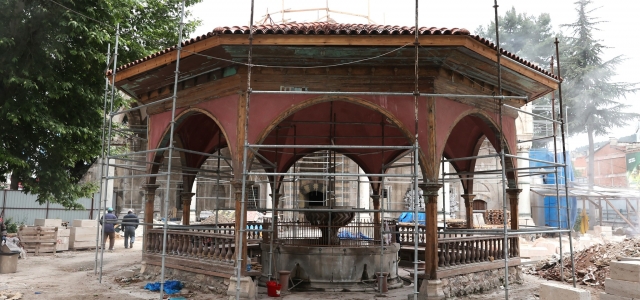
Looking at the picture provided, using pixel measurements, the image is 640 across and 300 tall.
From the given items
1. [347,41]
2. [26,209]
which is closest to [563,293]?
[347,41]

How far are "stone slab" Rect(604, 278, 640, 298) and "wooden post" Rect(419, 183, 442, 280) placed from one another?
2.82 metres

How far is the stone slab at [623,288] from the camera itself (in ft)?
24.9

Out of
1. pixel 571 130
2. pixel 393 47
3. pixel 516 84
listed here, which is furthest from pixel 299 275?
pixel 571 130

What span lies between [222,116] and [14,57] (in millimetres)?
7068

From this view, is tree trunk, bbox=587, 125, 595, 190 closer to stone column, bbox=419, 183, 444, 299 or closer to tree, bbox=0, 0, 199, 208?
stone column, bbox=419, 183, 444, 299

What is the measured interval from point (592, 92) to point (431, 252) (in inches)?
1417

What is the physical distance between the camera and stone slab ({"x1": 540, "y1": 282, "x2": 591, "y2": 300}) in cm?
636

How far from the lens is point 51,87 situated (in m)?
13.5

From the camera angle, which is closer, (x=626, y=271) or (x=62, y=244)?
(x=626, y=271)

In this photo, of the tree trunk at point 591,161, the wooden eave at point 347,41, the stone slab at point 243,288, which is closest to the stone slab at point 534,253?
the wooden eave at point 347,41

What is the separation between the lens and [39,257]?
50.8 feet

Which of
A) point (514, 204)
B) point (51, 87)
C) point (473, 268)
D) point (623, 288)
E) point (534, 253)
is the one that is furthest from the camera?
point (534, 253)

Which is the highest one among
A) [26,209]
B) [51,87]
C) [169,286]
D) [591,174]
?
[51,87]

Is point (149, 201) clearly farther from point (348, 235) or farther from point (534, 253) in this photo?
point (534, 253)
